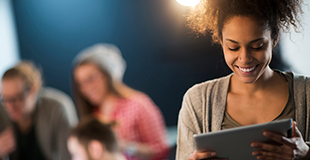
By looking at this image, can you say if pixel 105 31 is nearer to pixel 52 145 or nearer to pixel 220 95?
pixel 52 145

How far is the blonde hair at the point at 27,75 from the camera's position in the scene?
1.90m

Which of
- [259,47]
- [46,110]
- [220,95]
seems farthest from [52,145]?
[259,47]

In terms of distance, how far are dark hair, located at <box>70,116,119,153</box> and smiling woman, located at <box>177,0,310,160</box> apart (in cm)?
69

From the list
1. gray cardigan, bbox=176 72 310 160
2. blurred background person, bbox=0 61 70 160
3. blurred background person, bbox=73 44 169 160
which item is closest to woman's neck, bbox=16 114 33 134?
blurred background person, bbox=0 61 70 160

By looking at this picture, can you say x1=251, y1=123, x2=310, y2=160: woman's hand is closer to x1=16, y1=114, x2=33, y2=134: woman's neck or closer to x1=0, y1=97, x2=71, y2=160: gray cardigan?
x1=0, y1=97, x2=71, y2=160: gray cardigan

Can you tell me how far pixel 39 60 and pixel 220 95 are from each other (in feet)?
5.62

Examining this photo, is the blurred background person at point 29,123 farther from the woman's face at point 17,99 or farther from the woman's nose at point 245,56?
the woman's nose at point 245,56

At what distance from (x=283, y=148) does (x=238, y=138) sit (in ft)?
0.42

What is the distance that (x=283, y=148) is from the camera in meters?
0.72

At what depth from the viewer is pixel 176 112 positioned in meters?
1.75

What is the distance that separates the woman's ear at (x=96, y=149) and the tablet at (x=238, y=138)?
2.87 ft

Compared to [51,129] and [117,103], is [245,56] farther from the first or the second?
[51,129]

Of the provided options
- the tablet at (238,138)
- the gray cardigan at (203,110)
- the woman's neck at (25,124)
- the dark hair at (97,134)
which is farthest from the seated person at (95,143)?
the tablet at (238,138)

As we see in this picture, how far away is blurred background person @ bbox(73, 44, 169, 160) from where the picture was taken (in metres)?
1.65
